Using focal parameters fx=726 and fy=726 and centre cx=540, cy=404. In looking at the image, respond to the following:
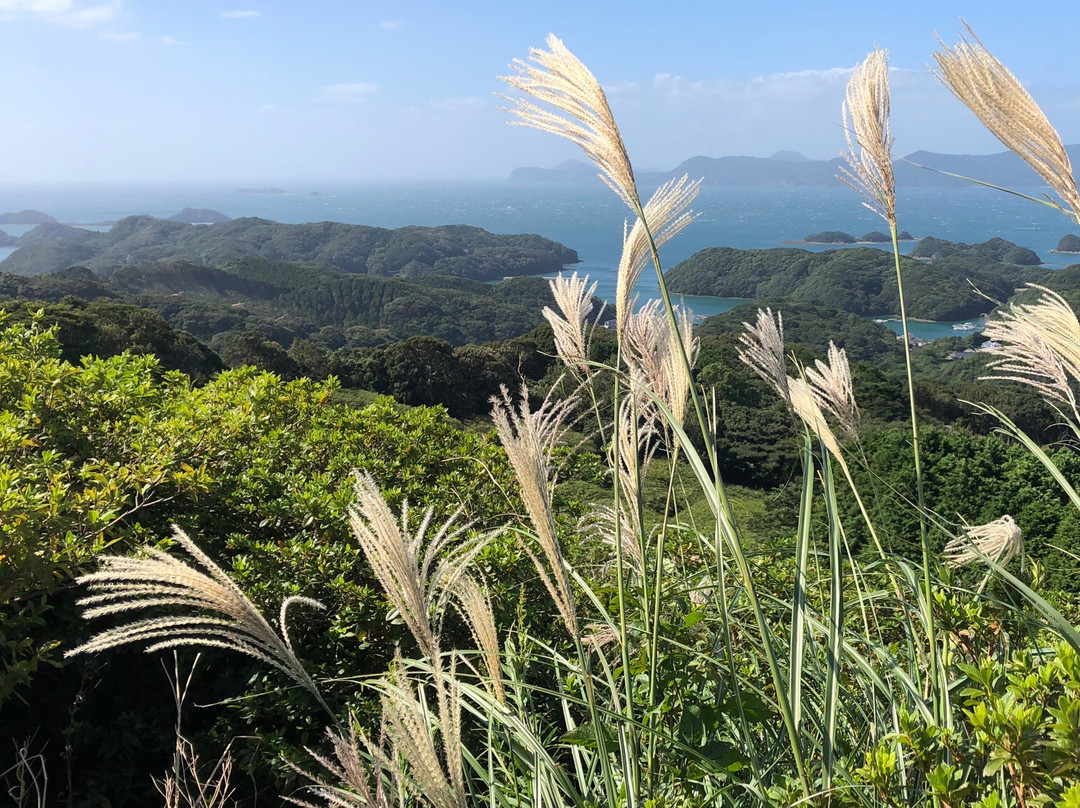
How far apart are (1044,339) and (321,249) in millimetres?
107361

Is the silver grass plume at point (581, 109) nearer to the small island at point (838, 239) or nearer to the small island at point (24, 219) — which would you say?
the small island at point (838, 239)

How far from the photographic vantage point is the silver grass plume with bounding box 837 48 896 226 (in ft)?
4.10

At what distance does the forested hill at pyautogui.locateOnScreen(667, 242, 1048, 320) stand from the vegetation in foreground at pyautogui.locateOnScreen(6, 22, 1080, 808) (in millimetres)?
62389

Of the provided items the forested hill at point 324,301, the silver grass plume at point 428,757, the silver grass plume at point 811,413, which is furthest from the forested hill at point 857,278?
the silver grass plume at point 428,757

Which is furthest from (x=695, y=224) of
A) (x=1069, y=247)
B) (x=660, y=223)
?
(x=660, y=223)

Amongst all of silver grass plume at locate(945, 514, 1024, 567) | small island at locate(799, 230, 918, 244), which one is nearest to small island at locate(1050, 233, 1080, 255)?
small island at locate(799, 230, 918, 244)

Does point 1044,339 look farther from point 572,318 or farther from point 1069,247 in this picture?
point 1069,247

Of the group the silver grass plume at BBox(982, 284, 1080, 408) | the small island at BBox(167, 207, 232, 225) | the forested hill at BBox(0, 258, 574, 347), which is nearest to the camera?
the silver grass plume at BBox(982, 284, 1080, 408)

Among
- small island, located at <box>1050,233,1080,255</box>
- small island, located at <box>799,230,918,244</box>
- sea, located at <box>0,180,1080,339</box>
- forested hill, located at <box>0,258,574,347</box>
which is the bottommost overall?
forested hill, located at <box>0,258,574,347</box>

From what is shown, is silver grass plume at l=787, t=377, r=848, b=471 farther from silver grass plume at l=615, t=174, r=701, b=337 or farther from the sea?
the sea

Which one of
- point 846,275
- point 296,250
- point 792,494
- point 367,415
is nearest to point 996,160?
point 846,275

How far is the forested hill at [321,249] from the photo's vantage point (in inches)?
3725

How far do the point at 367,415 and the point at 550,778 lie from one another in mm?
2741

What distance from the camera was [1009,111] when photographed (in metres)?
→ 1.06
